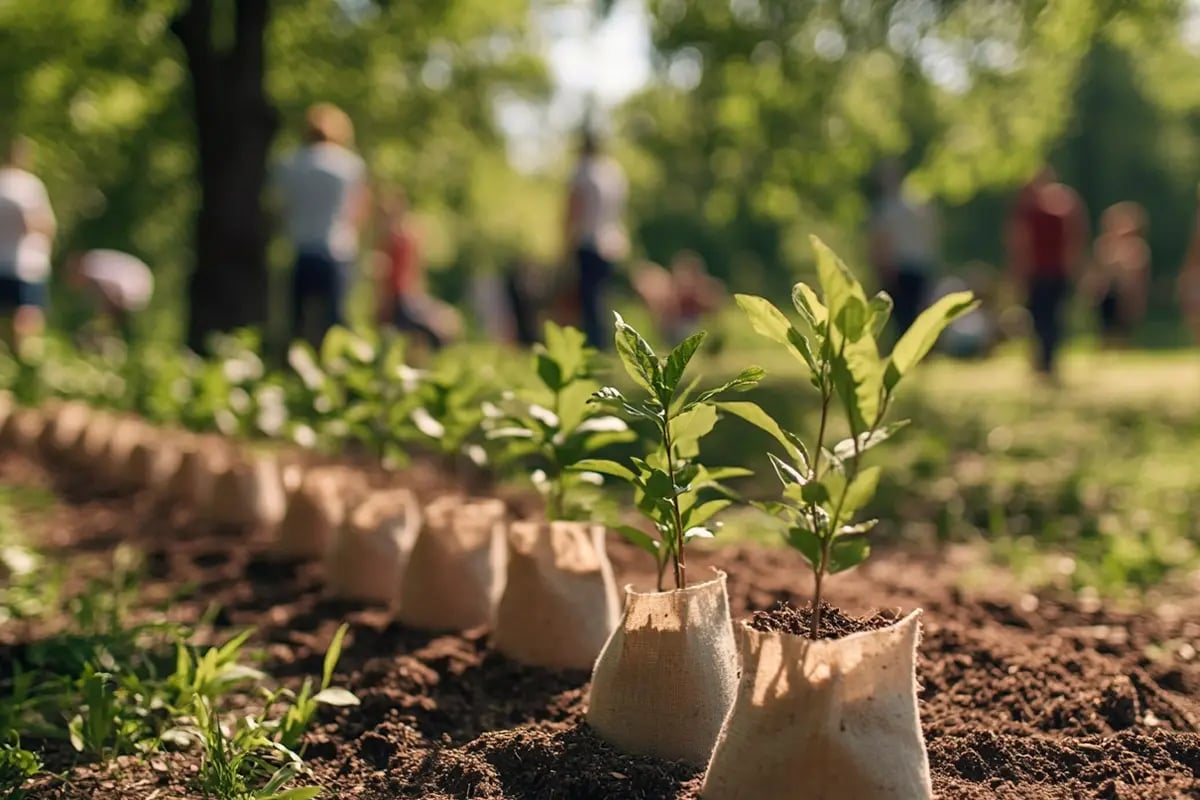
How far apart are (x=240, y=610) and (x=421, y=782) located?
165 cm

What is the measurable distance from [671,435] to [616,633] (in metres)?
0.39

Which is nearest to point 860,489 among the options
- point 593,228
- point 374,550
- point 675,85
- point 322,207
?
point 374,550

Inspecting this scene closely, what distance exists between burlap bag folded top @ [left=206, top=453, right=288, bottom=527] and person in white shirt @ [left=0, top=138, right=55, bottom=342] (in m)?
4.62

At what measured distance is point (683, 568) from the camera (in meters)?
2.28

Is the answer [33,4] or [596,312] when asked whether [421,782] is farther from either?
[33,4]

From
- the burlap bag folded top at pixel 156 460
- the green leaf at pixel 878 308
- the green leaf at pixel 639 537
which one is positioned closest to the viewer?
the green leaf at pixel 878 308

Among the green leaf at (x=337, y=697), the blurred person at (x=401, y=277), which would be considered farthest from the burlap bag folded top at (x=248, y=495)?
the blurred person at (x=401, y=277)

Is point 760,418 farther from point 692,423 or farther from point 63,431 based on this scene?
point 63,431

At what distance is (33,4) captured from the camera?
40.7ft

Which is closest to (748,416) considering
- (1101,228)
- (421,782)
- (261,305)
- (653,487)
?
(653,487)

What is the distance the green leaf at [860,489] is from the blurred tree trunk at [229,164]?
29.8 ft

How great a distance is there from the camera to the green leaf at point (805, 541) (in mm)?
1885

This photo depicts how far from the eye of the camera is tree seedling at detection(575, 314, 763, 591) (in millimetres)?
2148

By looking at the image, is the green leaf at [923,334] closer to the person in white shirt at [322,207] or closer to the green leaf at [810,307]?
the green leaf at [810,307]
